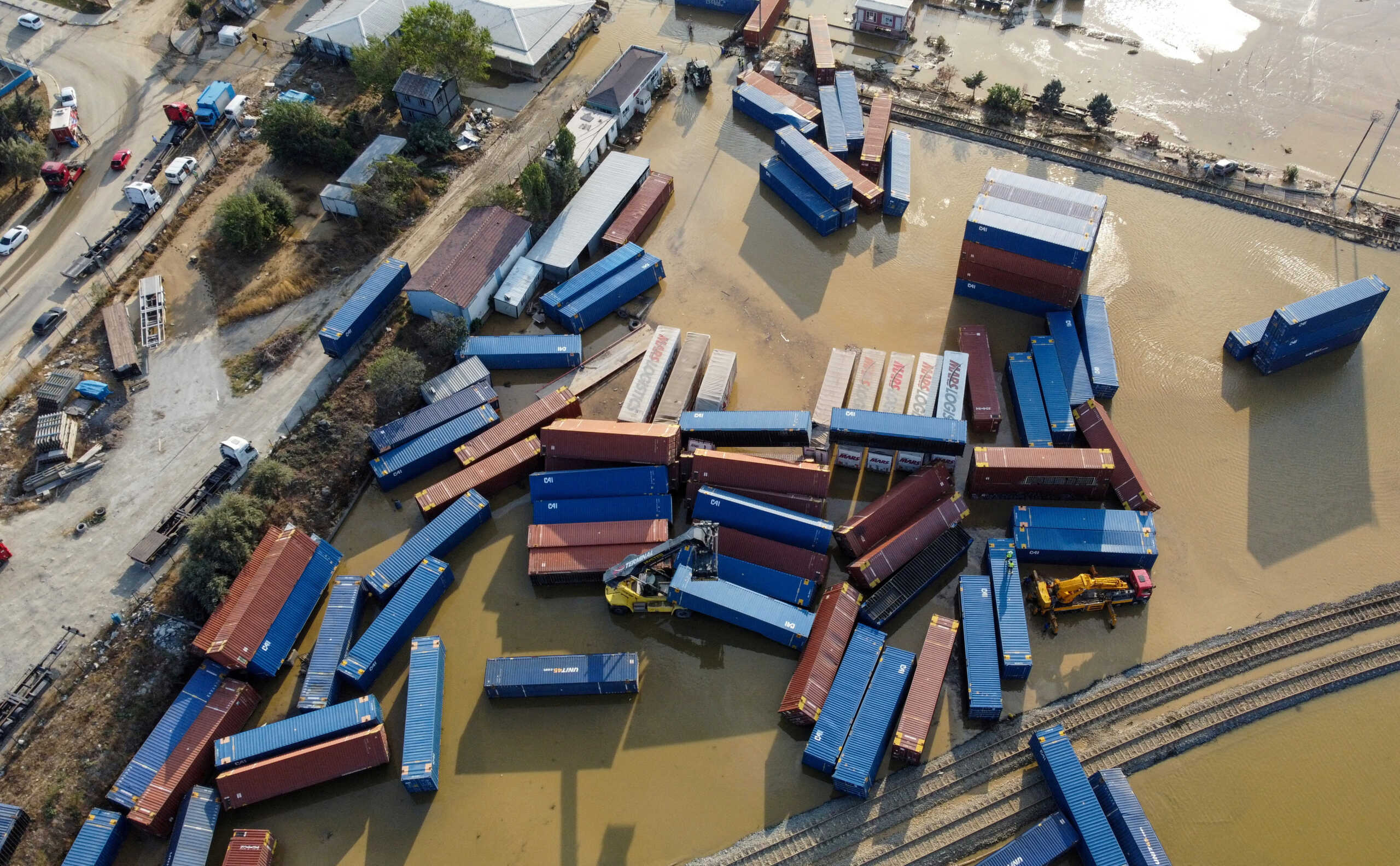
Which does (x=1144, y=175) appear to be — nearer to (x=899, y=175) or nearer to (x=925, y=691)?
(x=899, y=175)

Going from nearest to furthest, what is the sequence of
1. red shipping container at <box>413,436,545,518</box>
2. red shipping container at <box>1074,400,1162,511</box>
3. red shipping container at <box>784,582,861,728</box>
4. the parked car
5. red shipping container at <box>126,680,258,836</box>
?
red shipping container at <box>126,680,258,836</box> < red shipping container at <box>784,582,861,728</box> < red shipping container at <box>1074,400,1162,511</box> < red shipping container at <box>413,436,545,518</box> < the parked car

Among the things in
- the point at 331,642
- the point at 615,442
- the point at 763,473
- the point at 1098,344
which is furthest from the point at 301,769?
the point at 1098,344

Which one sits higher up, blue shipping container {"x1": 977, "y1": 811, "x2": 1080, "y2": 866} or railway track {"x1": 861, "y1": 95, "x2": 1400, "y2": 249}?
railway track {"x1": 861, "y1": 95, "x2": 1400, "y2": 249}

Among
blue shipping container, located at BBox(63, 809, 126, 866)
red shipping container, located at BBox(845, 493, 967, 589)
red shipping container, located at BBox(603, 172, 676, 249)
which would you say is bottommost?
blue shipping container, located at BBox(63, 809, 126, 866)

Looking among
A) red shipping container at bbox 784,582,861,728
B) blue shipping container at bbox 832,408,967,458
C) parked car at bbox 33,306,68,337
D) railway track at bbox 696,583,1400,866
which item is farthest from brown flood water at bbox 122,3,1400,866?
parked car at bbox 33,306,68,337

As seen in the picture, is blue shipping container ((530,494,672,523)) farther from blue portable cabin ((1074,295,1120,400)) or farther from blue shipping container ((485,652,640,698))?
blue portable cabin ((1074,295,1120,400))

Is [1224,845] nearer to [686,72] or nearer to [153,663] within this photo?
[153,663]

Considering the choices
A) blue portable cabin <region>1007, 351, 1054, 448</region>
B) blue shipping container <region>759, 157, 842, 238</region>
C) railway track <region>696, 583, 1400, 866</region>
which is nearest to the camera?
railway track <region>696, 583, 1400, 866</region>
